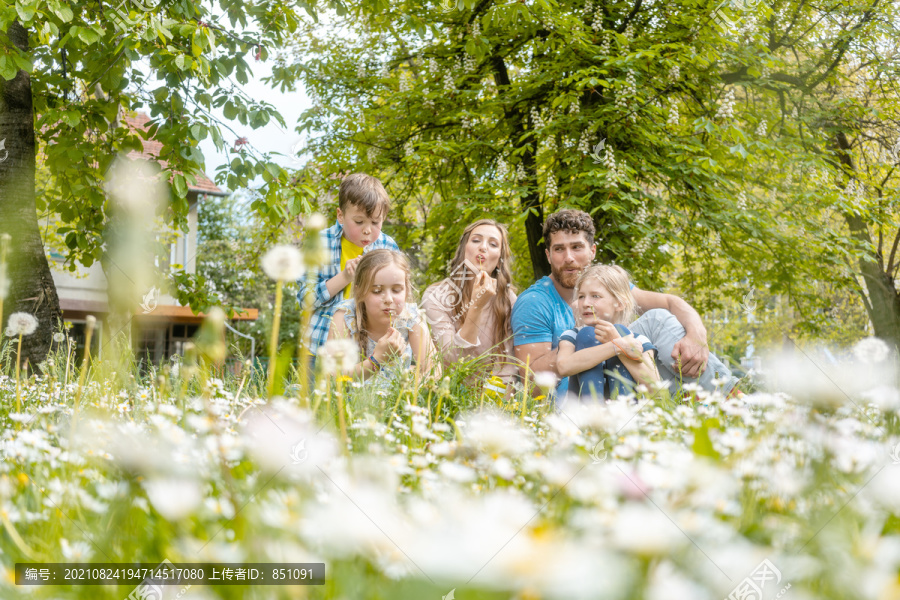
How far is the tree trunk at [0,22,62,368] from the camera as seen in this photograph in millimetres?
4383

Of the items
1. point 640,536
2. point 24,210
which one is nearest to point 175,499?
point 640,536

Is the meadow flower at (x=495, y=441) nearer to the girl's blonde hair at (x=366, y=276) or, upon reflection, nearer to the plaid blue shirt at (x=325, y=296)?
the girl's blonde hair at (x=366, y=276)

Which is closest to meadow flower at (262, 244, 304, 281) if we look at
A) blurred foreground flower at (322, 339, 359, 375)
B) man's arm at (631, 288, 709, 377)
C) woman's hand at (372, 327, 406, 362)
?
blurred foreground flower at (322, 339, 359, 375)

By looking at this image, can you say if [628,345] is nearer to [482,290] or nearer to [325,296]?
[482,290]

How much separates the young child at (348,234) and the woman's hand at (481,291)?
0.74m

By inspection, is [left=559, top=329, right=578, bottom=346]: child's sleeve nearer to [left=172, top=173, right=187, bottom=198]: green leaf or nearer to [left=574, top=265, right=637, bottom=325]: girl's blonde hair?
[left=574, top=265, right=637, bottom=325]: girl's blonde hair

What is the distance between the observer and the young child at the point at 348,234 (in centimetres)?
387

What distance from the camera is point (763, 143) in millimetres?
6191

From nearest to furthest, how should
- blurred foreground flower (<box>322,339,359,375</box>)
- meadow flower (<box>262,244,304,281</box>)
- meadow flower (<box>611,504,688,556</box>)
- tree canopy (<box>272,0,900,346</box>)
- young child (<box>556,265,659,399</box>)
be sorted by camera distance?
meadow flower (<box>611,504,688,556</box>), meadow flower (<box>262,244,304,281</box>), blurred foreground flower (<box>322,339,359,375</box>), young child (<box>556,265,659,399</box>), tree canopy (<box>272,0,900,346</box>)

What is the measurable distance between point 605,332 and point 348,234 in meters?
1.93

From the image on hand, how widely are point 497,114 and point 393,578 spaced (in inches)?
311

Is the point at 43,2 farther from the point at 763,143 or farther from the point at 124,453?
the point at 763,143

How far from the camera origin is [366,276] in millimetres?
3549

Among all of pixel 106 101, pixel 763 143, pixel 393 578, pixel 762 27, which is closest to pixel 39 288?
pixel 106 101
